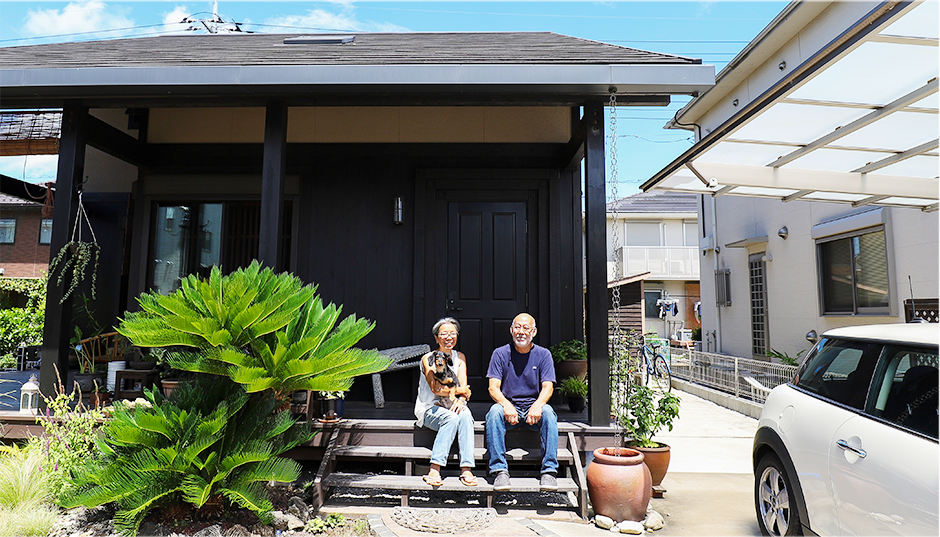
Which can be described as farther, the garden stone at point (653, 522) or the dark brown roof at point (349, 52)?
the dark brown roof at point (349, 52)

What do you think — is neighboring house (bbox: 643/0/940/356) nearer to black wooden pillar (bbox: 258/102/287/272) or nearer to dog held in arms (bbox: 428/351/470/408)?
dog held in arms (bbox: 428/351/470/408)

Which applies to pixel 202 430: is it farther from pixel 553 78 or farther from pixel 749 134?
pixel 749 134

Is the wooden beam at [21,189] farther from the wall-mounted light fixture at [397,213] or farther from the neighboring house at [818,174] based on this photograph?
the neighboring house at [818,174]

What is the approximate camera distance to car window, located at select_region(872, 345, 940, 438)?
220cm

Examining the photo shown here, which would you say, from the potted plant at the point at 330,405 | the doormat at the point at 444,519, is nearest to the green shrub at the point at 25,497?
the potted plant at the point at 330,405

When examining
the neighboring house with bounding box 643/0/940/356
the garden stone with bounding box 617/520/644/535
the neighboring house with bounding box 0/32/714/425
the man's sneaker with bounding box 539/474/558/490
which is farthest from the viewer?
the neighboring house with bounding box 0/32/714/425

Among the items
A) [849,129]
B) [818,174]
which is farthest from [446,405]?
[818,174]

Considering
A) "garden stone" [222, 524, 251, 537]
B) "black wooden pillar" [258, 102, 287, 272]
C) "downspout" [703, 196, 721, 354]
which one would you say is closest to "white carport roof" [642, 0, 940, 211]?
"black wooden pillar" [258, 102, 287, 272]

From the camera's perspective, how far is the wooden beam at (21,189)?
22.1ft

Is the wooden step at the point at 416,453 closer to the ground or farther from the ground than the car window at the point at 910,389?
closer to the ground

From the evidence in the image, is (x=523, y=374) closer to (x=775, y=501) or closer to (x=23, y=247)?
(x=775, y=501)

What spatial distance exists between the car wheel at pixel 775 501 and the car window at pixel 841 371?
47cm

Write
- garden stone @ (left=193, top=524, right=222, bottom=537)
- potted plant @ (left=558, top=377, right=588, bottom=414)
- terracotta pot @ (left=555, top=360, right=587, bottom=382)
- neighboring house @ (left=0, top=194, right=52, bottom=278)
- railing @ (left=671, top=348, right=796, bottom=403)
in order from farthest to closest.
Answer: neighboring house @ (left=0, top=194, right=52, bottom=278)
railing @ (left=671, top=348, right=796, bottom=403)
terracotta pot @ (left=555, top=360, right=587, bottom=382)
potted plant @ (left=558, top=377, right=588, bottom=414)
garden stone @ (left=193, top=524, right=222, bottom=537)

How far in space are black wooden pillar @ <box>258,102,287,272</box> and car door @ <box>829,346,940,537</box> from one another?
Result: 365cm
